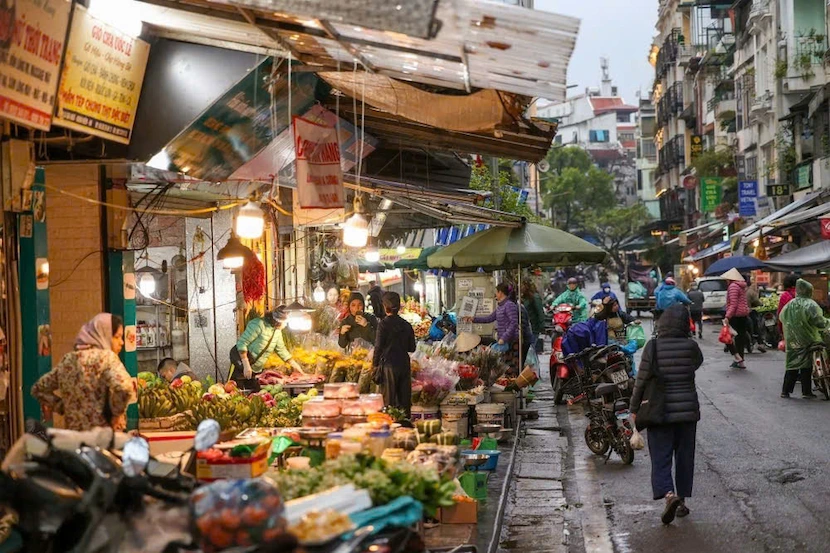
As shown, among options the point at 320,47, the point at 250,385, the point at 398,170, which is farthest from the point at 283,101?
the point at 398,170

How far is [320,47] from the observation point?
799 centimetres

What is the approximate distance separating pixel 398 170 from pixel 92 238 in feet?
21.3

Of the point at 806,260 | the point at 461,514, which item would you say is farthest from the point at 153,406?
the point at 806,260

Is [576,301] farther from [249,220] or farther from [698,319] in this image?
[249,220]

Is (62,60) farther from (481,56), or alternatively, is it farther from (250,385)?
(250,385)

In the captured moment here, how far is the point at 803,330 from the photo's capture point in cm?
1883

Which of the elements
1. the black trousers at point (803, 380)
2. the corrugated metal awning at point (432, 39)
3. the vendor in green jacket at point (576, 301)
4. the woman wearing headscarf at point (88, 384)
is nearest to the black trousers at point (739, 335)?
the vendor in green jacket at point (576, 301)

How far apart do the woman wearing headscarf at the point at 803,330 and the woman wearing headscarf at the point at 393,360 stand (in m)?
8.24

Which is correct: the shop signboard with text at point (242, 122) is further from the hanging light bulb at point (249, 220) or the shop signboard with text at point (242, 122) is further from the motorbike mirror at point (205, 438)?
the motorbike mirror at point (205, 438)

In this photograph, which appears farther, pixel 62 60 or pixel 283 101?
pixel 283 101

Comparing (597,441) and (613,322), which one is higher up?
(613,322)

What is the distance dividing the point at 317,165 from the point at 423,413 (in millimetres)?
4437

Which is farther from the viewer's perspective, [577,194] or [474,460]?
[577,194]

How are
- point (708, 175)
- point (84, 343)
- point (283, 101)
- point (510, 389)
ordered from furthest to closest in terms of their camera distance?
point (708, 175), point (510, 389), point (283, 101), point (84, 343)
